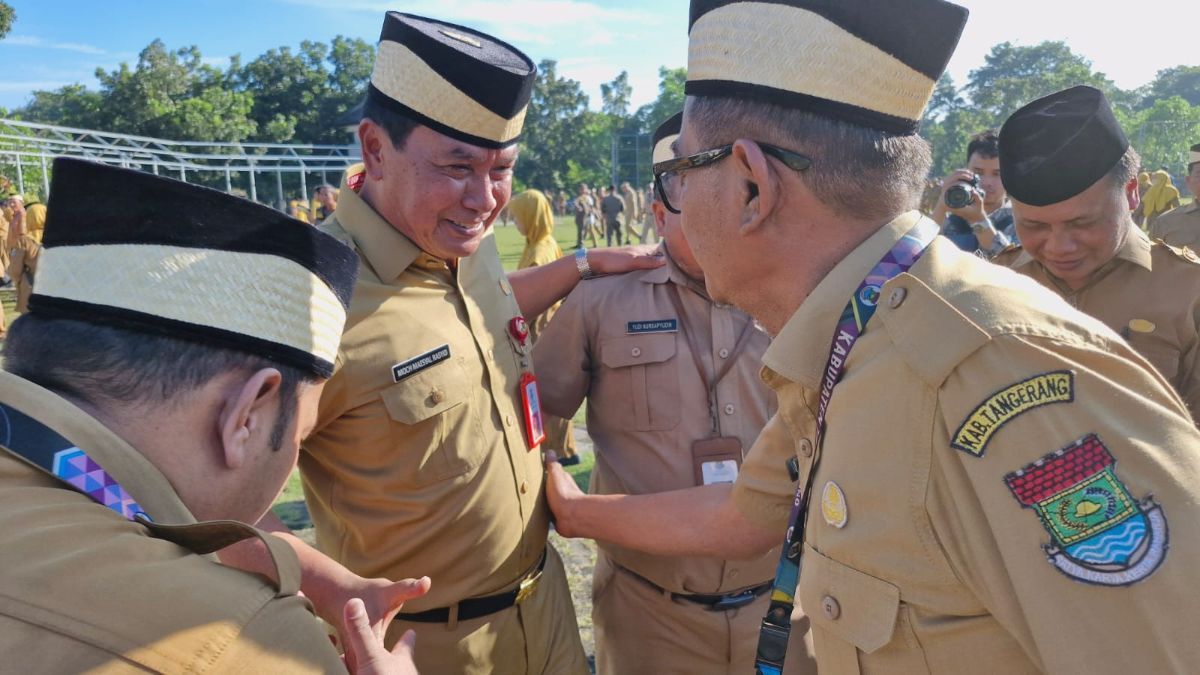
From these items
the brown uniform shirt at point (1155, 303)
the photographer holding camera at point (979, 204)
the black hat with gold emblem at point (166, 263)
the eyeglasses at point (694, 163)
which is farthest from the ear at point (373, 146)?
the photographer holding camera at point (979, 204)

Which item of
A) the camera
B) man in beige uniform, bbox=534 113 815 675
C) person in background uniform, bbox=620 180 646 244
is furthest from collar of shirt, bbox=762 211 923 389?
person in background uniform, bbox=620 180 646 244

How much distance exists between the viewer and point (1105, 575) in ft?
3.30

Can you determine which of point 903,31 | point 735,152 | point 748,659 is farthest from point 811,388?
point 748,659

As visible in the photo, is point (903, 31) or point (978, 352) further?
point (903, 31)

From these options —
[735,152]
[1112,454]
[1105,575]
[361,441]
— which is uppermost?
[735,152]

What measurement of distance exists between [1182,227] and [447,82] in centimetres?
827

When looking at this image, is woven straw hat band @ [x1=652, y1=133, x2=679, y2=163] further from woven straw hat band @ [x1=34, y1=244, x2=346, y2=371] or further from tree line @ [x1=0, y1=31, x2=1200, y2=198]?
tree line @ [x1=0, y1=31, x2=1200, y2=198]

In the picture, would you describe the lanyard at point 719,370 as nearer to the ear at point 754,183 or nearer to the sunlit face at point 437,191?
the sunlit face at point 437,191

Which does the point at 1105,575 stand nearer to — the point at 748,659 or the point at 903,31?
the point at 903,31

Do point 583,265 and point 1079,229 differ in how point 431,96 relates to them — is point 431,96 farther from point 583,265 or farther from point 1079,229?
point 1079,229

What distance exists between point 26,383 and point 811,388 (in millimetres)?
1270

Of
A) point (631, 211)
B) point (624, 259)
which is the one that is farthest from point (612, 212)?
point (624, 259)

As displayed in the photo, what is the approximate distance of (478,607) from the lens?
8.07 ft

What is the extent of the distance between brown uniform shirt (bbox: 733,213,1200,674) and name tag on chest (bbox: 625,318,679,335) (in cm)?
159
